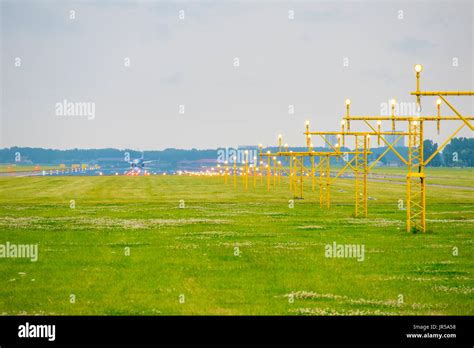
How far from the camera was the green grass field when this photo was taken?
17.3m

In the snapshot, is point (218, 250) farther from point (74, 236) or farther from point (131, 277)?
point (74, 236)

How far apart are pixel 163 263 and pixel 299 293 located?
705 cm

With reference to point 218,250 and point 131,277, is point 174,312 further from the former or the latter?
point 218,250

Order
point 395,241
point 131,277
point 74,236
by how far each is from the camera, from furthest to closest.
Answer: point 74,236 → point 395,241 → point 131,277

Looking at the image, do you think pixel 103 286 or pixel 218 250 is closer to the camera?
pixel 103 286

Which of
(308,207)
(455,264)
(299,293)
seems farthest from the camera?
(308,207)

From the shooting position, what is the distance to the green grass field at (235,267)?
56.9 feet

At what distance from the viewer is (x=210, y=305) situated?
56.6 feet

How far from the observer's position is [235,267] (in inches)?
900

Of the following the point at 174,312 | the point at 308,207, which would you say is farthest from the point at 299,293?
the point at 308,207

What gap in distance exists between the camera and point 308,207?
51406 millimetres

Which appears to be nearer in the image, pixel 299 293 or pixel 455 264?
pixel 299 293
